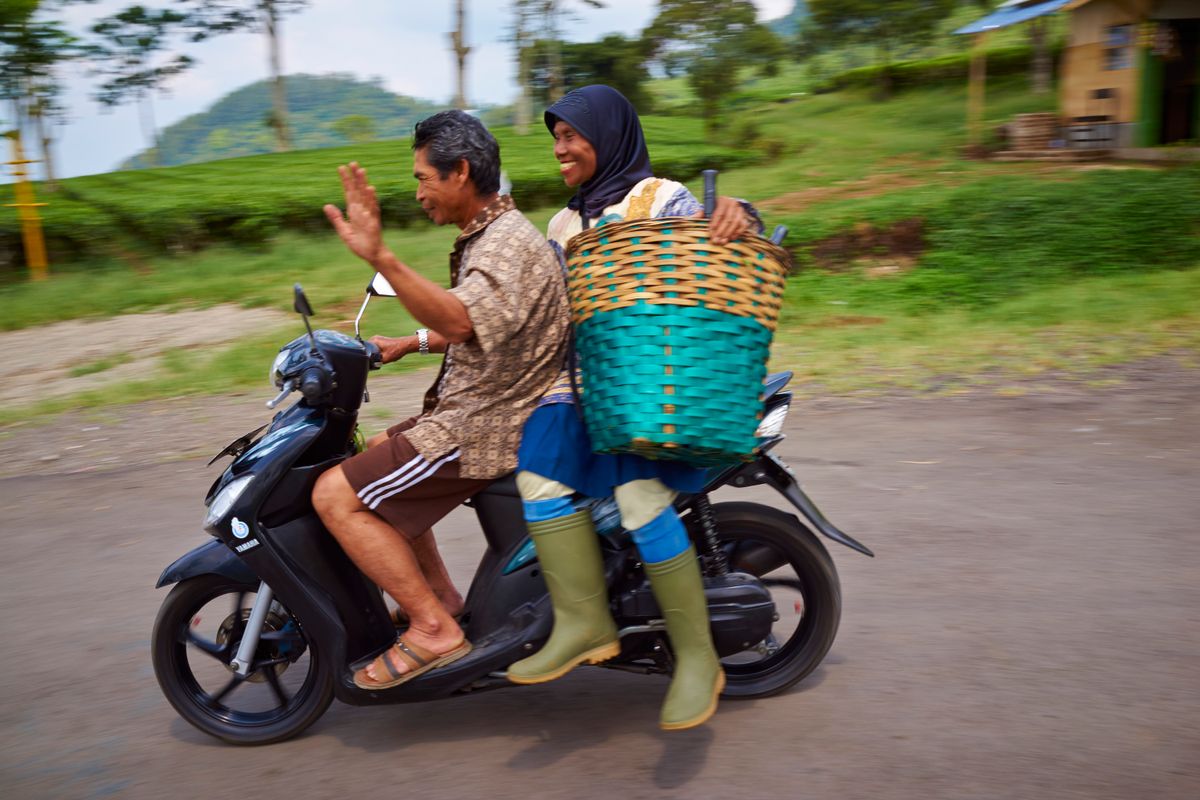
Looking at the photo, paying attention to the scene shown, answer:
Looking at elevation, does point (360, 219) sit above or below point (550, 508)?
above

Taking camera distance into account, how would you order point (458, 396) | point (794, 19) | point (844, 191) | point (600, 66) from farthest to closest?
point (794, 19) < point (600, 66) < point (844, 191) < point (458, 396)

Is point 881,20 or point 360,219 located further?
point 881,20

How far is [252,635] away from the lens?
327 cm

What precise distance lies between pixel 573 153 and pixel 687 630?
1.38m

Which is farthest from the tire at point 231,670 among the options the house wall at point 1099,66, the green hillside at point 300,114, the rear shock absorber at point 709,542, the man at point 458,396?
the green hillside at point 300,114

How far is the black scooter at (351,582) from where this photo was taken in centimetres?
311

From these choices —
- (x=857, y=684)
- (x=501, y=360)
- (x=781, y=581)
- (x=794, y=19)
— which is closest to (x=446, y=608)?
(x=501, y=360)

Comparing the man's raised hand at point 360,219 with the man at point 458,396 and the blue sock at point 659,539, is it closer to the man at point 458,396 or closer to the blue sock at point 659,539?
the man at point 458,396

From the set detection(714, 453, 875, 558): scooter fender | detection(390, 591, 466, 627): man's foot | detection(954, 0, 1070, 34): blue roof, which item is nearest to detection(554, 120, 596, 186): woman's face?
detection(714, 453, 875, 558): scooter fender

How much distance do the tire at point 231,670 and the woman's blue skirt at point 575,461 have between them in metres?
0.94

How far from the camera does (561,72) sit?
101 ft

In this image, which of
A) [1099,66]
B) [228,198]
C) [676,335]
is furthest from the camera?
[1099,66]

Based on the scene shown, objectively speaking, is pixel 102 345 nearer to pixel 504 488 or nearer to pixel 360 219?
pixel 504 488

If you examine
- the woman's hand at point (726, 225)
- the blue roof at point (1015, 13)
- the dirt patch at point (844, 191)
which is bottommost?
the dirt patch at point (844, 191)
